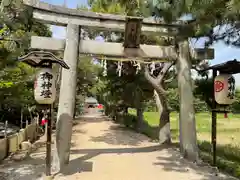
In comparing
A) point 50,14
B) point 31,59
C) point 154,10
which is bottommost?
point 31,59

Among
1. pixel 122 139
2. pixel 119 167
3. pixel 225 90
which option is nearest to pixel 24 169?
pixel 119 167

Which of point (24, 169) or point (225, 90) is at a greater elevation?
point (225, 90)

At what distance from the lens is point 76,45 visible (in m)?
7.38


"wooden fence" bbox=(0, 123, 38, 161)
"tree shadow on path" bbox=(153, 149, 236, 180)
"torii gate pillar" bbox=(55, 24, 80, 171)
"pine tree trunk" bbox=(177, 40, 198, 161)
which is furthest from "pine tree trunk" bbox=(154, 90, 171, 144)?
"wooden fence" bbox=(0, 123, 38, 161)

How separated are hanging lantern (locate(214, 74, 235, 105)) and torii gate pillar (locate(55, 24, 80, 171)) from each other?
366 centimetres

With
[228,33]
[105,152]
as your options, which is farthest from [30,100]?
[228,33]

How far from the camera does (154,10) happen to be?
390cm

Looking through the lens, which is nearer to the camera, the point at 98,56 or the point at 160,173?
the point at 160,173

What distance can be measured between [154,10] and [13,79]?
7.58 metres

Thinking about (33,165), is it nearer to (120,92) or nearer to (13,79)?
(13,79)

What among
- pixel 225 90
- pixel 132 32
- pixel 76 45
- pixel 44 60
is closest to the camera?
pixel 44 60

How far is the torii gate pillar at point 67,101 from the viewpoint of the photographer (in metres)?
6.91

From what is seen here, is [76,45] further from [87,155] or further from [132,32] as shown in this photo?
[87,155]

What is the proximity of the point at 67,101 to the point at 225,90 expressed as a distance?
12.9 ft
